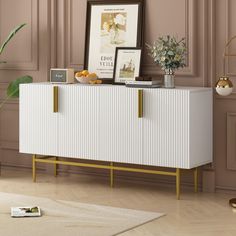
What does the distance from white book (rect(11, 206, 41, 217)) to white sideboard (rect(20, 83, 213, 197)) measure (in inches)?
44.2

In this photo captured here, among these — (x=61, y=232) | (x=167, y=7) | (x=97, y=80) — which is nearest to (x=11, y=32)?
(x=97, y=80)

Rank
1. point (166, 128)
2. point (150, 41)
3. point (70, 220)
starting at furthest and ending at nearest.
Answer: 1. point (150, 41)
2. point (166, 128)
3. point (70, 220)

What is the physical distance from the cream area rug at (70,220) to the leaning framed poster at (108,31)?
1.52 metres

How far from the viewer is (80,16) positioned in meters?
7.06

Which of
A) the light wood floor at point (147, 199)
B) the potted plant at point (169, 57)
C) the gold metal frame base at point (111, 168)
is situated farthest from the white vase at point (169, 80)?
the light wood floor at point (147, 199)

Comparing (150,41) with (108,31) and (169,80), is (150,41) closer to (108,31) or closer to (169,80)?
(108,31)

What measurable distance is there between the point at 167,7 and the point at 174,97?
96cm

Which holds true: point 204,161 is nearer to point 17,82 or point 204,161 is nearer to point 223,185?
point 223,185

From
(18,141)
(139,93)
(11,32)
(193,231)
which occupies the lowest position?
(193,231)

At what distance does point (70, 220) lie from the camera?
529 cm

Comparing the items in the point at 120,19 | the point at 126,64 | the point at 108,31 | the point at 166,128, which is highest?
the point at 120,19

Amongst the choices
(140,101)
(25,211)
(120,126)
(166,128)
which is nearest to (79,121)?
(120,126)

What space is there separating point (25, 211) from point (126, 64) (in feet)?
6.14

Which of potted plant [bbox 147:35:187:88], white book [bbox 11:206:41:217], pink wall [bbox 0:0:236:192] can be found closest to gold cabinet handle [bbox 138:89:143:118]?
potted plant [bbox 147:35:187:88]
